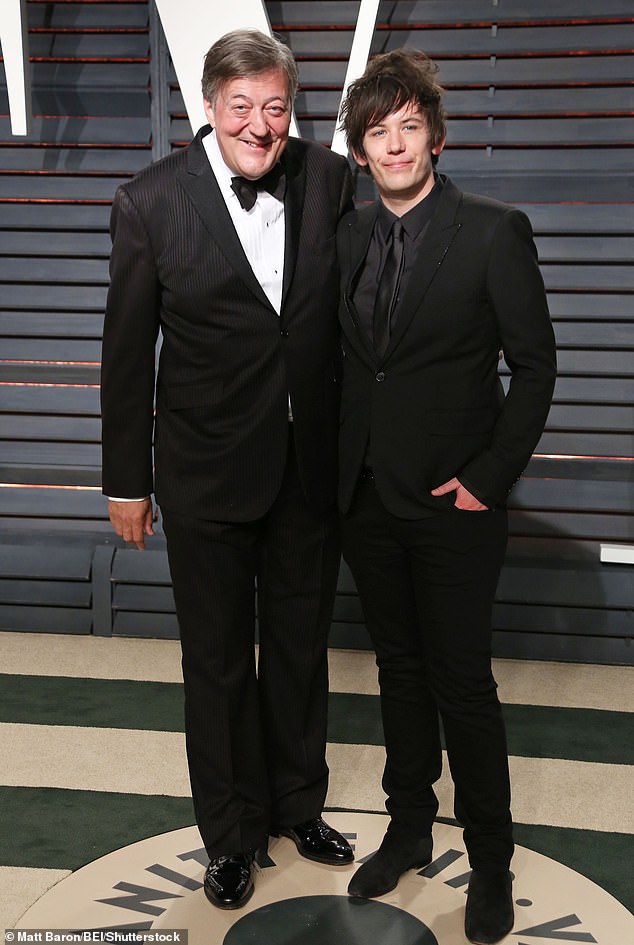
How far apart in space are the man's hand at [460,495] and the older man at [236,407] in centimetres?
33

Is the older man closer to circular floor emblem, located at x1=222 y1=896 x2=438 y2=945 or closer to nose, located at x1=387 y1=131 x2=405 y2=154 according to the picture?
circular floor emblem, located at x1=222 y1=896 x2=438 y2=945

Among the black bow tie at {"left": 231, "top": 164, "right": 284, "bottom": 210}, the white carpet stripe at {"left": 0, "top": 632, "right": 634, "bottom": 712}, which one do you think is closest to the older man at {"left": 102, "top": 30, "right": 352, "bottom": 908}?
the black bow tie at {"left": 231, "top": 164, "right": 284, "bottom": 210}

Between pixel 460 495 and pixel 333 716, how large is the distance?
1.58 metres

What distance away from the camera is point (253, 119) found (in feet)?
7.38

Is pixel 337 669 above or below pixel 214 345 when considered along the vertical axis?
below

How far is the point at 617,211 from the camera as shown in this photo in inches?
162

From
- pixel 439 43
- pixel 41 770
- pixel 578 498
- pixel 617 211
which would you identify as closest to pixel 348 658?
pixel 578 498

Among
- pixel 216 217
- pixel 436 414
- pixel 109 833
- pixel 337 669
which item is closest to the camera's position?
pixel 436 414

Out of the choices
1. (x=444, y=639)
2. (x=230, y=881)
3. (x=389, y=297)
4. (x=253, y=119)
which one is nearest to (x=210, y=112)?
(x=253, y=119)

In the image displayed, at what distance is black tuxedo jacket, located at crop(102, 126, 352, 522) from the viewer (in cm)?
235

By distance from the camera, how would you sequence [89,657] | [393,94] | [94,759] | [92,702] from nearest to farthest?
1. [393,94]
2. [94,759]
3. [92,702]
4. [89,657]

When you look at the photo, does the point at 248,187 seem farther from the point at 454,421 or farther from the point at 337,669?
the point at 337,669

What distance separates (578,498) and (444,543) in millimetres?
2108

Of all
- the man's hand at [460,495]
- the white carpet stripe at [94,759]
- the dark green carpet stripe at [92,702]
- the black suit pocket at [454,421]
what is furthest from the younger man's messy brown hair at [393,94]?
the dark green carpet stripe at [92,702]
